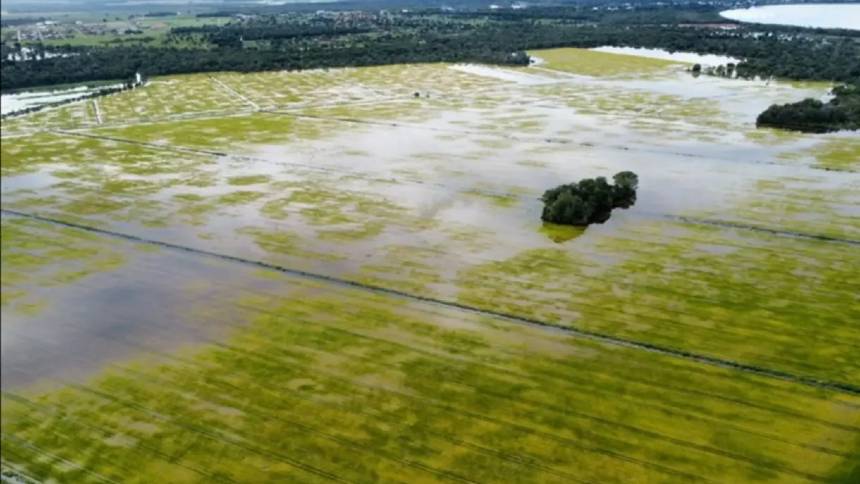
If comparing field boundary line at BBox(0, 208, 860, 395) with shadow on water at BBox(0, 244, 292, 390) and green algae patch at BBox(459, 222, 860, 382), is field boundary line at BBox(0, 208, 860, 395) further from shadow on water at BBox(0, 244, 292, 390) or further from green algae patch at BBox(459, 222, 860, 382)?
shadow on water at BBox(0, 244, 292, 390)

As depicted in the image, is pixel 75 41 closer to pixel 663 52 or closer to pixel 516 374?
pixel 516 374

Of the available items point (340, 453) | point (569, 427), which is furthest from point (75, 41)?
point (569, 427)

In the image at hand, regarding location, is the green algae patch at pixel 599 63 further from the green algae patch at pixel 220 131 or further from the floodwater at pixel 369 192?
the green algae patch at pixel 220 131

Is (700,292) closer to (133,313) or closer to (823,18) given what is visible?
(133,313)

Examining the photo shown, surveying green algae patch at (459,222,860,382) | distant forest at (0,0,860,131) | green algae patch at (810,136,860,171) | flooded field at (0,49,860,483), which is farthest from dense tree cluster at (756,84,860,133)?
green algae patch at (459,222,860,382)

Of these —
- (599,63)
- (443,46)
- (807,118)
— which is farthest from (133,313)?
(443,46)

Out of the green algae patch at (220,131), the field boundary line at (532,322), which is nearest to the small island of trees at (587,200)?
the field boundary line at (532,322)
